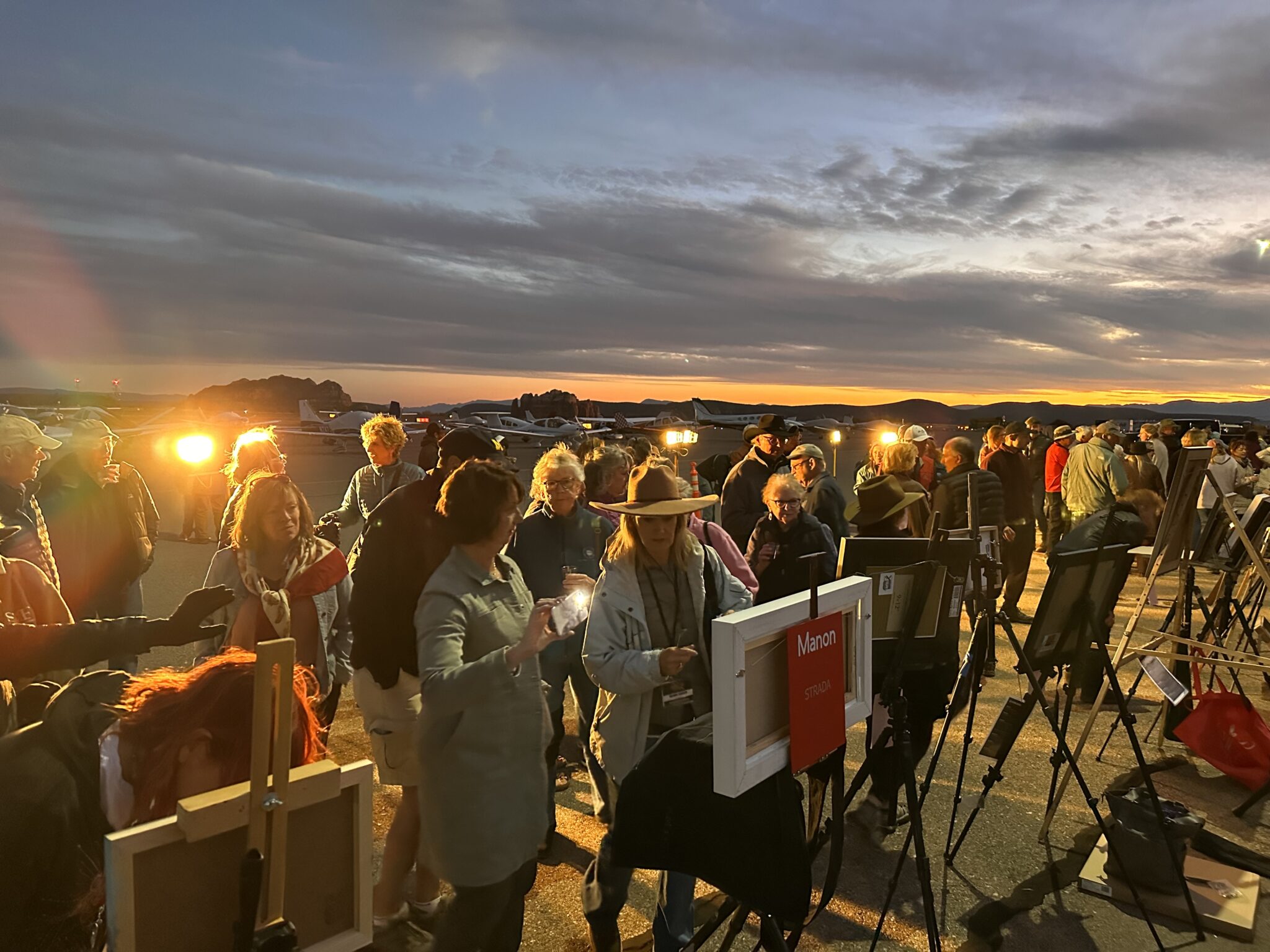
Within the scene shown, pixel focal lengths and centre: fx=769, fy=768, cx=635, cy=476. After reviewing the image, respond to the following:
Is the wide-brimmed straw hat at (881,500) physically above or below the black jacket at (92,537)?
above

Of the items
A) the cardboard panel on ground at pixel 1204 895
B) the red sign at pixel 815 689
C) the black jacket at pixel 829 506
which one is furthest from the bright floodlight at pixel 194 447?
the cardboard panel on ground at pixel 1204 895

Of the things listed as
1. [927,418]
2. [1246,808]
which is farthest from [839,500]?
[927,418]

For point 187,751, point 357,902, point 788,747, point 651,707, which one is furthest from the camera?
point 651,707

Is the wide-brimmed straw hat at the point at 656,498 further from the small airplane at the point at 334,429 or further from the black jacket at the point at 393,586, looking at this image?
the small airplane at the point at 334,429

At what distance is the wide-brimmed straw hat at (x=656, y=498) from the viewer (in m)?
2.90

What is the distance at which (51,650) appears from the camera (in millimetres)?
2250

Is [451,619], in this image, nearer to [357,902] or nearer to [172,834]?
[357,902]

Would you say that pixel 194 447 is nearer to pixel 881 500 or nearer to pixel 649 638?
pixel 881 500

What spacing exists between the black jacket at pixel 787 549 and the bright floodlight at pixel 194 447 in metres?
6.67

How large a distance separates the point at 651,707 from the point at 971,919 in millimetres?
1914

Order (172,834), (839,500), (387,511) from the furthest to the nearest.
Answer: (839,500) < (387,511) < (172,834)

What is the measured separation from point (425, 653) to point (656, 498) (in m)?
1.09

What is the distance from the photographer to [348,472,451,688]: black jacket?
302cm

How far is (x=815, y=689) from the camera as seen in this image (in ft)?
6.19
